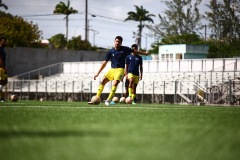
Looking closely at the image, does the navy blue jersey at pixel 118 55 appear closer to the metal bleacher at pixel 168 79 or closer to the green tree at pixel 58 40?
the metal bleacher at pixel 168 79

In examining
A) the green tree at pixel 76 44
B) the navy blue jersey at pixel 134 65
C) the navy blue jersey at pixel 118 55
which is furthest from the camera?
the green tree at pixel 76 44

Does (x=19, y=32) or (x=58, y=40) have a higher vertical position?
(x=58, y=40)

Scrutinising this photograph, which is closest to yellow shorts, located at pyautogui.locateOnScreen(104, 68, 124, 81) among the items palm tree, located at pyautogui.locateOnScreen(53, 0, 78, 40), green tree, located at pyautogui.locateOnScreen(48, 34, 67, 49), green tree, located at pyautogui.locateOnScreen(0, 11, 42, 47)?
green tree, located at pyautogui.locateOnScreen(0, 11, 42, 47)

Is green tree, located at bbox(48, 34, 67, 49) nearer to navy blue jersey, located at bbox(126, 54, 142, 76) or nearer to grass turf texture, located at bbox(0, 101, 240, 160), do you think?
navy blue jersey, located at bbox(126, 54, 142, 76)

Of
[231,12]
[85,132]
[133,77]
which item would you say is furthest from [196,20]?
[85,132]

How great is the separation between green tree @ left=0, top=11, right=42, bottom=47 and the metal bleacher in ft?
83.1

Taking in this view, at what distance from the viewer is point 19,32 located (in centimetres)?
7675

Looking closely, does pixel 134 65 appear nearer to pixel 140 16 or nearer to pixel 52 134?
pixel 52 134

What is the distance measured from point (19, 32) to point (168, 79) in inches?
1721

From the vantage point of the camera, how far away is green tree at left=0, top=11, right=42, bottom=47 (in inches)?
2955

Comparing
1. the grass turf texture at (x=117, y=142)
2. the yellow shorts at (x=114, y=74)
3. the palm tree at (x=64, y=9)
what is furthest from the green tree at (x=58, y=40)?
the grass turf texture at (x=117, y=142)

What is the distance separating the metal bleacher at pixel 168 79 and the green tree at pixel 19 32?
2534 cm

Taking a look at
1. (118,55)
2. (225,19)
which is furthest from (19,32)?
(118,55)

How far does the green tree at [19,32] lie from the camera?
75.1 m
